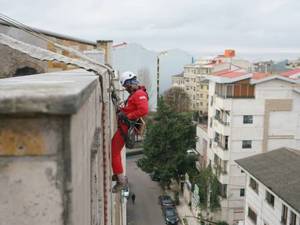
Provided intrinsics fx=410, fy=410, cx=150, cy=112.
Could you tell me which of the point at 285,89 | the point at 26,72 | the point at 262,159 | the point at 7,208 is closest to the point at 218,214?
the point at 262,159

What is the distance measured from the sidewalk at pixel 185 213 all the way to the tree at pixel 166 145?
185cm

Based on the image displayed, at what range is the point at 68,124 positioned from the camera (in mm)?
1256

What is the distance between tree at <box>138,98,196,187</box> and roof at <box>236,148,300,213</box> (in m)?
7.37

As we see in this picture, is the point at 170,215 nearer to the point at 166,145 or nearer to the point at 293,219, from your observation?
the point at 166,145

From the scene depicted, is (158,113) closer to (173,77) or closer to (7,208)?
(7,208)

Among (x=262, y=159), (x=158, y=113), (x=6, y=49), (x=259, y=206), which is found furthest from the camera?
(x=158, y=113)

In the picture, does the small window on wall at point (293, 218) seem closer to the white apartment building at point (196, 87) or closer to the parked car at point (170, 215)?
the parked car at point (170, 215)

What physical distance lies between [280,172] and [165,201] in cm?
1087

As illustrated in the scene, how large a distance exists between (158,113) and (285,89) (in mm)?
7966

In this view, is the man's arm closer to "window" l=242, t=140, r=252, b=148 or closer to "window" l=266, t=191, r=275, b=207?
"window" l=266, t=191, r=275, b=207

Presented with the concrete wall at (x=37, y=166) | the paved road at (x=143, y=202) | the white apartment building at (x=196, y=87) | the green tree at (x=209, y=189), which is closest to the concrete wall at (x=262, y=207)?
the green tree at (x=209, y=189)

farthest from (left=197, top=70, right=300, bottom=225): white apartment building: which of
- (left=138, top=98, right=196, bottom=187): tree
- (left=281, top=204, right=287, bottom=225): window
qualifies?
(left=281, top=204, right=287, bottom=225): window

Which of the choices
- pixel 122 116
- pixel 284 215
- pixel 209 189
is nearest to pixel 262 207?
pixel 284 215

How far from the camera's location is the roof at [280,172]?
45.3 feet
